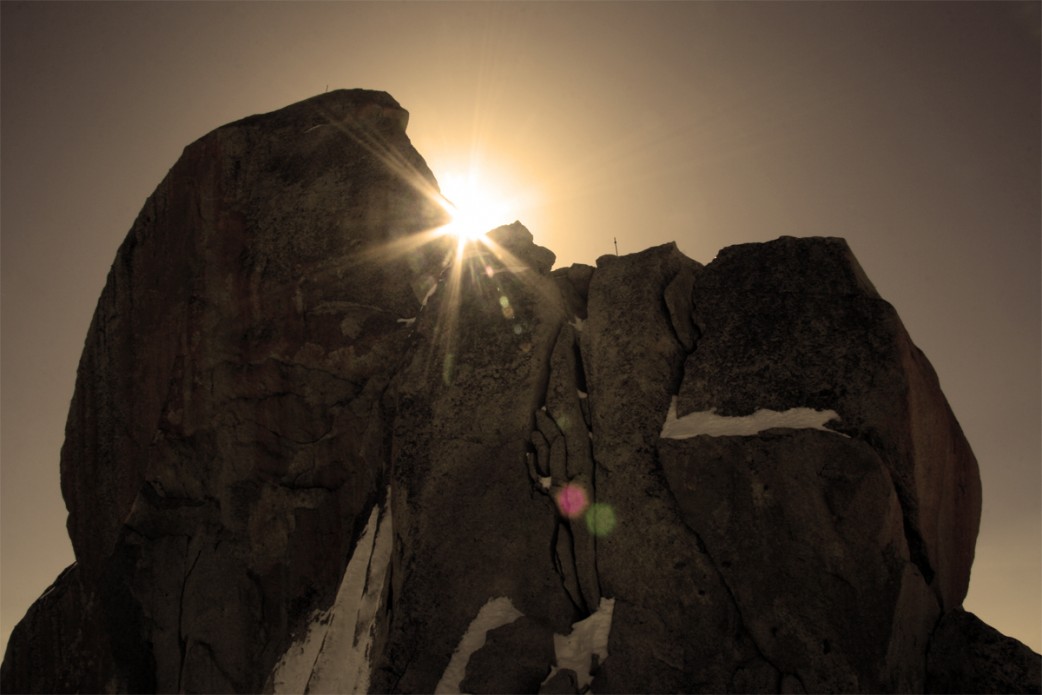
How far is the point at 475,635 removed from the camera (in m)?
15.4

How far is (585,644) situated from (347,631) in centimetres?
481

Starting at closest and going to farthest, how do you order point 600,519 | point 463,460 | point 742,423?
point 742,423 < point 600,519 < point 463,460

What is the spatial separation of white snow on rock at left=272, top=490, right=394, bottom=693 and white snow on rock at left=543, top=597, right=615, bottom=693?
3.49m

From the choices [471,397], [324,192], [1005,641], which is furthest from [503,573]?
[324,192]

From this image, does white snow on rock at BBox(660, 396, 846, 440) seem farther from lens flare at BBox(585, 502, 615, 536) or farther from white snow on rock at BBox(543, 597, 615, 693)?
white snow on rock at BBox(543, 597, 615, 693)

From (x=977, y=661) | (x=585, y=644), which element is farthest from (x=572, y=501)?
(x=977, y=661)

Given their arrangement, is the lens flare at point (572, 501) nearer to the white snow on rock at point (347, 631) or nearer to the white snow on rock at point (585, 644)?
the white snow on rock at point (585, 644)

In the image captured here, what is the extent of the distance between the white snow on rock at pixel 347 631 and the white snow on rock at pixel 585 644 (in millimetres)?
3485

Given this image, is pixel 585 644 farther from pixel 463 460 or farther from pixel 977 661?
pixel 977 661

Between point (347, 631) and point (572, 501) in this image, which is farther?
point (347, 631)

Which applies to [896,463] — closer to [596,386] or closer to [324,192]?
[596,386]

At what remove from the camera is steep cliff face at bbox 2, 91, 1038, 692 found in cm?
1417

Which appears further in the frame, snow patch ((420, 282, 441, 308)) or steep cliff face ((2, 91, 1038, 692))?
snow patch ((420, 282, 441, 308))

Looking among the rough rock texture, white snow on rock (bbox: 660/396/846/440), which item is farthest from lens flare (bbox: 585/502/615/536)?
the rough rock texture
